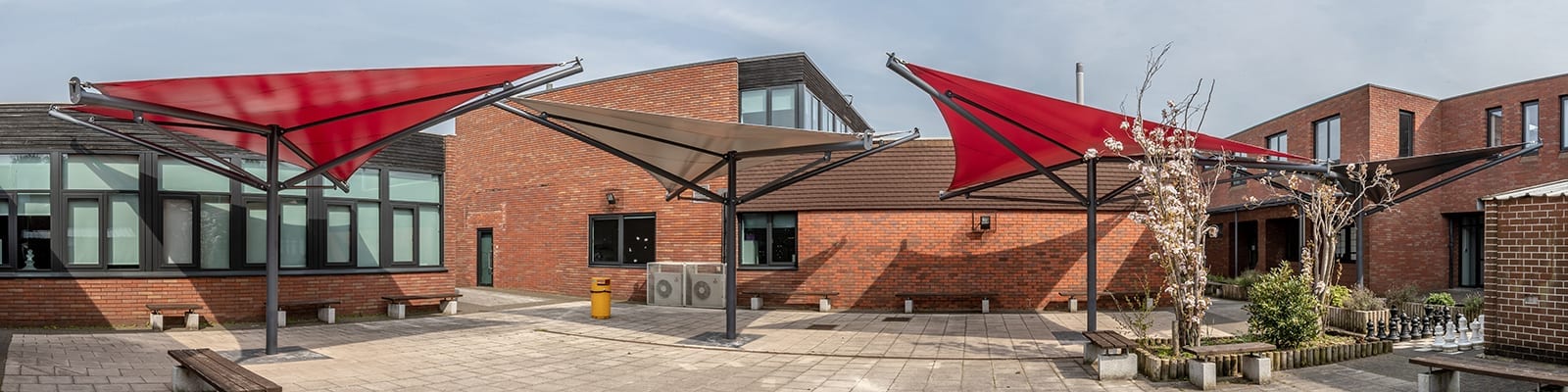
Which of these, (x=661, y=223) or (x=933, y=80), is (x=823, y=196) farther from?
(x=933, y=80)

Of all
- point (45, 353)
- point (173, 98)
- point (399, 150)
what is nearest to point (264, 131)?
point (173, 98)

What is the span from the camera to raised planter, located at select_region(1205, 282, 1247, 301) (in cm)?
1896

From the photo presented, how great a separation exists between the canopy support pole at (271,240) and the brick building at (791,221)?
273 inches

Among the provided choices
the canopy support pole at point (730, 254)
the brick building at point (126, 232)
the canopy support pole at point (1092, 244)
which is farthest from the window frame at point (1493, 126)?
the brick building at point (126, 232)

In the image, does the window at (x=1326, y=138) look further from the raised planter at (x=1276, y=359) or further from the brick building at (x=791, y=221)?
the raised planter at (x=1276, y=359)

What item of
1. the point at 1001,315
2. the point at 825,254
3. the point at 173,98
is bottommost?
the point at 1001,315

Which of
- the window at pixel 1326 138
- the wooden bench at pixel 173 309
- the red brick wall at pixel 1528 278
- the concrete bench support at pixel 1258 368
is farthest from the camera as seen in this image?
the window at pixel 1326 138

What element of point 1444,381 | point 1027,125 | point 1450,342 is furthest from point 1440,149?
point 1444,381

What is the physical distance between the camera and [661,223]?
1767cm

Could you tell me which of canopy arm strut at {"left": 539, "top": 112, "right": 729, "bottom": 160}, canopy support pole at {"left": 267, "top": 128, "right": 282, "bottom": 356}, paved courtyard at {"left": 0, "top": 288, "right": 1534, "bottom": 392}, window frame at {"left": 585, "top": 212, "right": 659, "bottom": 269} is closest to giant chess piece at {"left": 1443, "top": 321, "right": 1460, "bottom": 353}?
paved courtyard at {"left": 0, "top": 288, "right": 1534, "bottom": 392}

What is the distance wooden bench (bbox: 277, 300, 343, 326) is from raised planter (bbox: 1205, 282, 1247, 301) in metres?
18.7

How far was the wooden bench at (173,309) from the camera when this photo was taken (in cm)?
1215

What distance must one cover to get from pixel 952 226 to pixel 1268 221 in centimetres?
1567

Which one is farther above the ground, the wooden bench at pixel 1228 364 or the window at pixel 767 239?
the window at pixel 767 239
